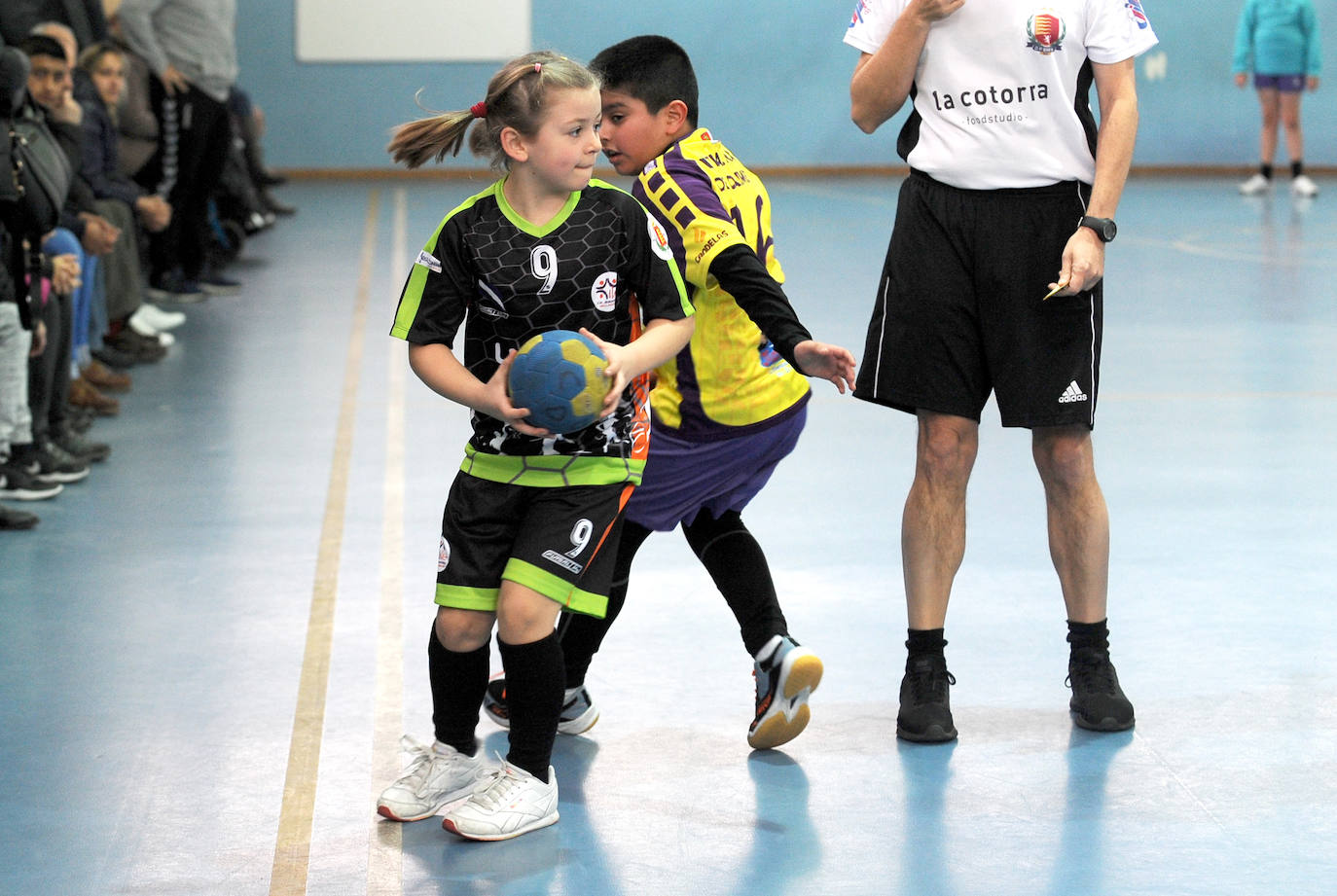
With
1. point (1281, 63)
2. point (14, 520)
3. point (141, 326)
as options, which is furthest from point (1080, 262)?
point (1281, 63)

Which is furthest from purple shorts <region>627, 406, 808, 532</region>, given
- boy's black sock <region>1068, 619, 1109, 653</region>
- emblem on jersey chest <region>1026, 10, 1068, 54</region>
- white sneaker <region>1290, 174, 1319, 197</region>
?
white sneaker <region>1290, 174, 1319, 197</region>

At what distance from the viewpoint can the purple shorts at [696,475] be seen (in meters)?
3.35

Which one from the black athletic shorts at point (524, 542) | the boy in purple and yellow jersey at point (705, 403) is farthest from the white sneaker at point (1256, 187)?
the black athletic shorts at point (524, 542)

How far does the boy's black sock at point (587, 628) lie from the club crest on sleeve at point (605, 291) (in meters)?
0.58

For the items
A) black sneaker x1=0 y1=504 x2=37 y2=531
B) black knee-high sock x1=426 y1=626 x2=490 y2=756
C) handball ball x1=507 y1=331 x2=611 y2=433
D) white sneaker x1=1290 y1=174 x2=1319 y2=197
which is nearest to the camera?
handball ball x1=507 y1=331 x2=611 y2=433

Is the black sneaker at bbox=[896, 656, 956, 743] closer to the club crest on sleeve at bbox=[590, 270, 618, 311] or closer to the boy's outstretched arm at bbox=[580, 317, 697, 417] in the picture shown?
the boy's outstretched arm at bbox=[580, 317, 697, 417]

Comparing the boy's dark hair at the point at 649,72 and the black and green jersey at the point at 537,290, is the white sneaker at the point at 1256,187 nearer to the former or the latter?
the boy's dark hair at the point at 649,72

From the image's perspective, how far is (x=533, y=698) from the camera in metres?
2.93

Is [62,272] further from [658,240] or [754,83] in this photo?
[754,83]

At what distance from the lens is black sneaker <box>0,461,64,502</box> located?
5.32 metres

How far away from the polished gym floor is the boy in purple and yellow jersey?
0.19 meters

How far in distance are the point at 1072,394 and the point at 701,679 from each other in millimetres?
1038

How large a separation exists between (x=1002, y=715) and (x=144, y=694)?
1814mm

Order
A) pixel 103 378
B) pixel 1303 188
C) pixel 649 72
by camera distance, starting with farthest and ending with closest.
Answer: pixel 1303 188 → pixel 103 378 → pixel 649 72
